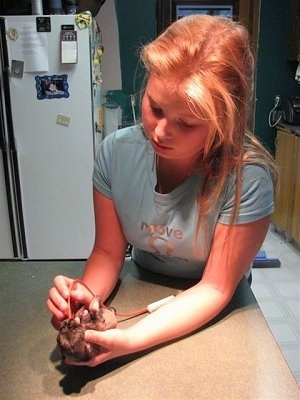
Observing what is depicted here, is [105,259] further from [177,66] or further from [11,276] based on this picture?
[177,66]

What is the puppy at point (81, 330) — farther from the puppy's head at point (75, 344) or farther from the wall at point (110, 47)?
the wall at point (110, 47)

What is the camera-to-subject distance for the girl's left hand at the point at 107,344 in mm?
639

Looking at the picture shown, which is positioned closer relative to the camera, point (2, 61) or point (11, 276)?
point (11, 276)

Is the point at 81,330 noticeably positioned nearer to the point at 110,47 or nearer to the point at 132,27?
the point at 110,47

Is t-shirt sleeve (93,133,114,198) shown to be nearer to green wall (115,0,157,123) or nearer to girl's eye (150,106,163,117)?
girl's eye (150,106,163,117)

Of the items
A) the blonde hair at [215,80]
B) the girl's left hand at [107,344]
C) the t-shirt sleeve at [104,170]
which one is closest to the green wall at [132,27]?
the t-shirt sleeve at [104,170]

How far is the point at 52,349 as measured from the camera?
722 millimetres

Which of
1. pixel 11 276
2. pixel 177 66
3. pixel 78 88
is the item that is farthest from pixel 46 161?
pixel 177 66

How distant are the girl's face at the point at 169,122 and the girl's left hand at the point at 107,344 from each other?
1.03 feet

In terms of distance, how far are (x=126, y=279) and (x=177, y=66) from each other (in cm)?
48

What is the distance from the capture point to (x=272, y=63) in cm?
350

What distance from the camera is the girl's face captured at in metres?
0.69

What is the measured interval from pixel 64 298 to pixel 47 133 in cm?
191

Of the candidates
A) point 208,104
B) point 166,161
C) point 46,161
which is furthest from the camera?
point 46,161
